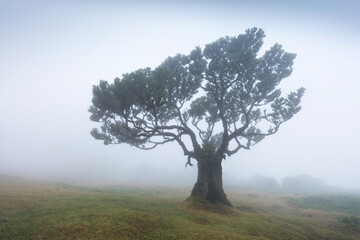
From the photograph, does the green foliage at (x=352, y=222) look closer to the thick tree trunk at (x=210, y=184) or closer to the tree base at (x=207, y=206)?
the tree base at (x=207, y=206)

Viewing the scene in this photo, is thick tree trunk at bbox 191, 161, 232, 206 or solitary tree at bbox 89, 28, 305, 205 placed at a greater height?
solitary tree at bbox 89, 28, 305, 205

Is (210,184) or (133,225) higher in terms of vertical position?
(210,184)

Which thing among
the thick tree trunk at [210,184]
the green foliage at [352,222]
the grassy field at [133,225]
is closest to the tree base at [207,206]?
the grassy field at [133,225]

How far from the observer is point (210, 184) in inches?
999

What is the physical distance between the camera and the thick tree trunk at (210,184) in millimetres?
24859

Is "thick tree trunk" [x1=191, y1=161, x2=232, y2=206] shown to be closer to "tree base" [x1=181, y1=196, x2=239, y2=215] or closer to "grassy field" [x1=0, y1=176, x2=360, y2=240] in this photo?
"tree base" [x1=181, y1=196, x2=239, y2=215]

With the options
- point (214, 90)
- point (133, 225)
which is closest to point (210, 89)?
point (214, 90)

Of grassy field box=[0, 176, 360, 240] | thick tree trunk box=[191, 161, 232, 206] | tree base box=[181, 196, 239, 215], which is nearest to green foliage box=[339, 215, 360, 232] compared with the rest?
grassy field box=[0, 176, 360, 240]

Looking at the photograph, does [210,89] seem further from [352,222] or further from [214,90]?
[352,222]

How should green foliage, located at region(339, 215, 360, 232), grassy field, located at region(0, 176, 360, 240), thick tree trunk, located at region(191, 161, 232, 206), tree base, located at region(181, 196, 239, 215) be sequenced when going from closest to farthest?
grassy field, located at region(0, 176, 360, 240) → green foliage, located at region(339, 215, 360, 232) → tree base, located at region(181, 196, 239, 215) → thick tree trunk, located at region(191, 161, 232, 206)

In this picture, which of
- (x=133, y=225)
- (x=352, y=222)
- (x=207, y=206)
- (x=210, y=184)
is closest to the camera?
(x=133, y=225)

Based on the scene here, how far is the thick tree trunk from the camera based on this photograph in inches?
979

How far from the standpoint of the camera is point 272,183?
8406cm

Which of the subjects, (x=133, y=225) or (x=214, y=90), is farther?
(x=214, y=90)
